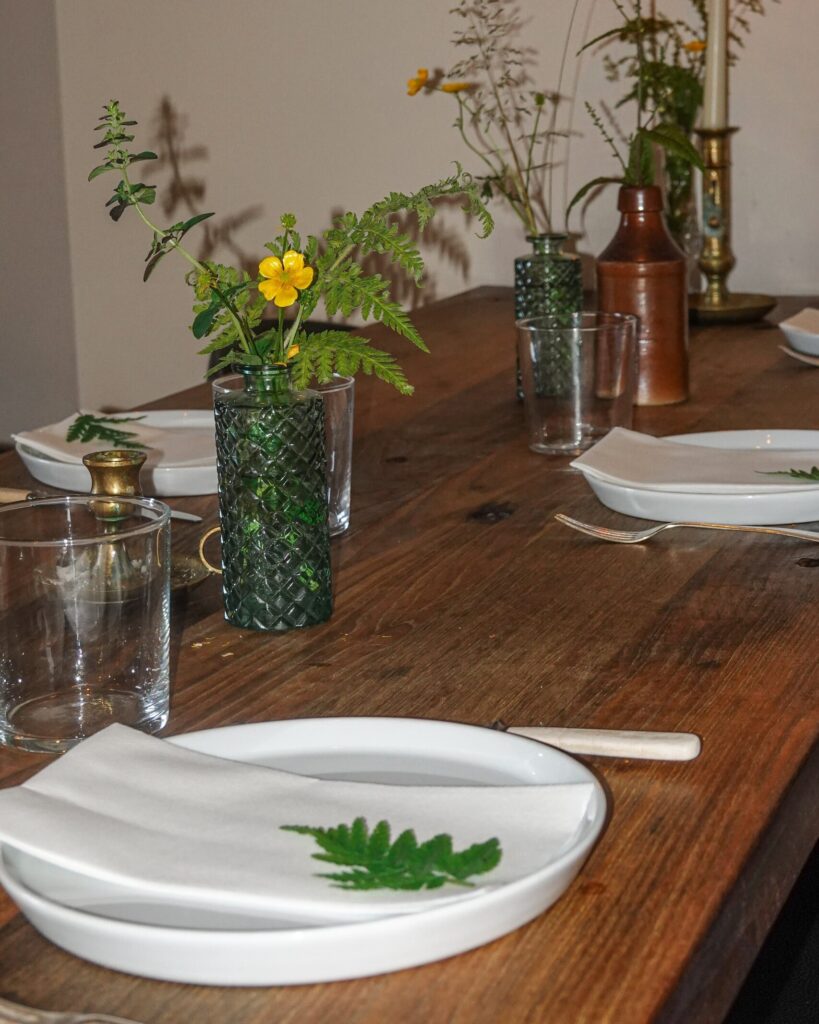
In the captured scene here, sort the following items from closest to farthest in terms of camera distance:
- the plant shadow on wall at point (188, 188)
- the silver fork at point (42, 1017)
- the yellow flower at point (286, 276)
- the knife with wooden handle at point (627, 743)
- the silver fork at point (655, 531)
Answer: the silver fork at point (42, 1017)
the knife with wooden handle at point (627, 743)
the yellow flower at point (286, 276)
the silver fork at point (655, 531)
the plant shadow on wall at point (188, 188)

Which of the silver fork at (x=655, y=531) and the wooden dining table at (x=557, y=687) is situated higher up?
the silver fork at (x=655, y=531)

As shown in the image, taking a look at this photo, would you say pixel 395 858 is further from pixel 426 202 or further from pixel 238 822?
pixel 426 202

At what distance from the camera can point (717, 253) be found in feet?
7.49

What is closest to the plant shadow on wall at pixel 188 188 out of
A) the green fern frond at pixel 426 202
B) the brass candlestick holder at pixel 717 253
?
the brass candlestick holder at pixel 717 253

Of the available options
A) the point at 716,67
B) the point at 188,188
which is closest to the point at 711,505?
the point at 716,67

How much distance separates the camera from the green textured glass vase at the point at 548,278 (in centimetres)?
170

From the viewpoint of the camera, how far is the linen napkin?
1.86ft

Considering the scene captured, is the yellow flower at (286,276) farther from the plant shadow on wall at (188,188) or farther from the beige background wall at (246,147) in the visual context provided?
the plant shadow on wall at (188,188)

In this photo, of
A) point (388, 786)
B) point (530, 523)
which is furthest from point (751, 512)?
point (388, 786)

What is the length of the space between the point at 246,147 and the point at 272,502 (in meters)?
2.28

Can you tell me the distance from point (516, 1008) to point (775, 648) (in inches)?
17.3

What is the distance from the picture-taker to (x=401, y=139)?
2.90 m

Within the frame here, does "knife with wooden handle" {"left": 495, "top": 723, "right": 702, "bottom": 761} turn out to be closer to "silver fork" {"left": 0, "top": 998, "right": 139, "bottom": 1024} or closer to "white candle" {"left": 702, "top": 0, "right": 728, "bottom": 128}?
"silver fork" {"left": 0, "top": 998, "right": 139, "bottom": 1024}

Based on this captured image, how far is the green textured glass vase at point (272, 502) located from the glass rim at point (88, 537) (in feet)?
0.39
